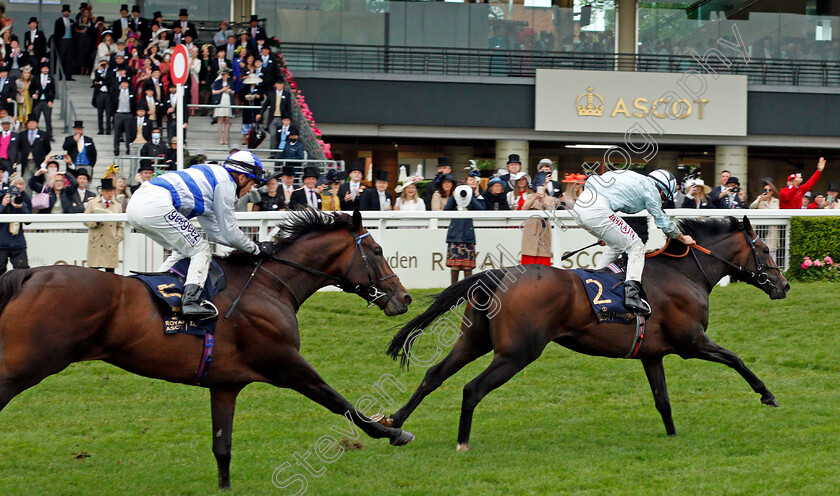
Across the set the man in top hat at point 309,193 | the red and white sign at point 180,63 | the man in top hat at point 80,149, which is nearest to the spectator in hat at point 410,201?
the man in top hat at point 309,193

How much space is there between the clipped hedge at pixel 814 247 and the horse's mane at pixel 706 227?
5.44m

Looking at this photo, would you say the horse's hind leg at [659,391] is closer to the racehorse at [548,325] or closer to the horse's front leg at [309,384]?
the racehorse at [548,325]

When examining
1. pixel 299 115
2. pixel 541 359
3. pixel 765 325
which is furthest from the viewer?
pixel 299 115

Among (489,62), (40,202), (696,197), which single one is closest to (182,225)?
(40,202)

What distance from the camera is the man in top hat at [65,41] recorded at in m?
19.0

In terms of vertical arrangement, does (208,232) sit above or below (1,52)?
below

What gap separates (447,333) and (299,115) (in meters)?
9.00

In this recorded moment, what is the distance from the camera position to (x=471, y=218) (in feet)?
36.7

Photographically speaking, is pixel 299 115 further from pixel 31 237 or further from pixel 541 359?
pixel 541 359

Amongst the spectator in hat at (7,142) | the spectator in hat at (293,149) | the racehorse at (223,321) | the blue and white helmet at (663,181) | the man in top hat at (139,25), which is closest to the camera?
the racehorse at (223,321)

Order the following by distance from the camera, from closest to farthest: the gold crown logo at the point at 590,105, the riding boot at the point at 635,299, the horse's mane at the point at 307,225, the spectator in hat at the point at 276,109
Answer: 1. the horse's mane at the point at 307,225
2. the riding boot at the point at 635,299
3. the spectator in hat at the point at 276,109
4. the gold crown logo at the point at 590,105

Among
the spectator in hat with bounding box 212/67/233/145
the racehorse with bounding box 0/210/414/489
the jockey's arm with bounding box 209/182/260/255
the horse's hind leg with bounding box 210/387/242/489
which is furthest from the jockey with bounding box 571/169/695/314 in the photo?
the spectator in hat with bounding box 212/67/233/145

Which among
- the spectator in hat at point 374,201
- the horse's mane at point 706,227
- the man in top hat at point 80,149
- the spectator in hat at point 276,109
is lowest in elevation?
the horse's mane at point 706,227

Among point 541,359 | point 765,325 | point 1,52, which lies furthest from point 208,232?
point 1,52
